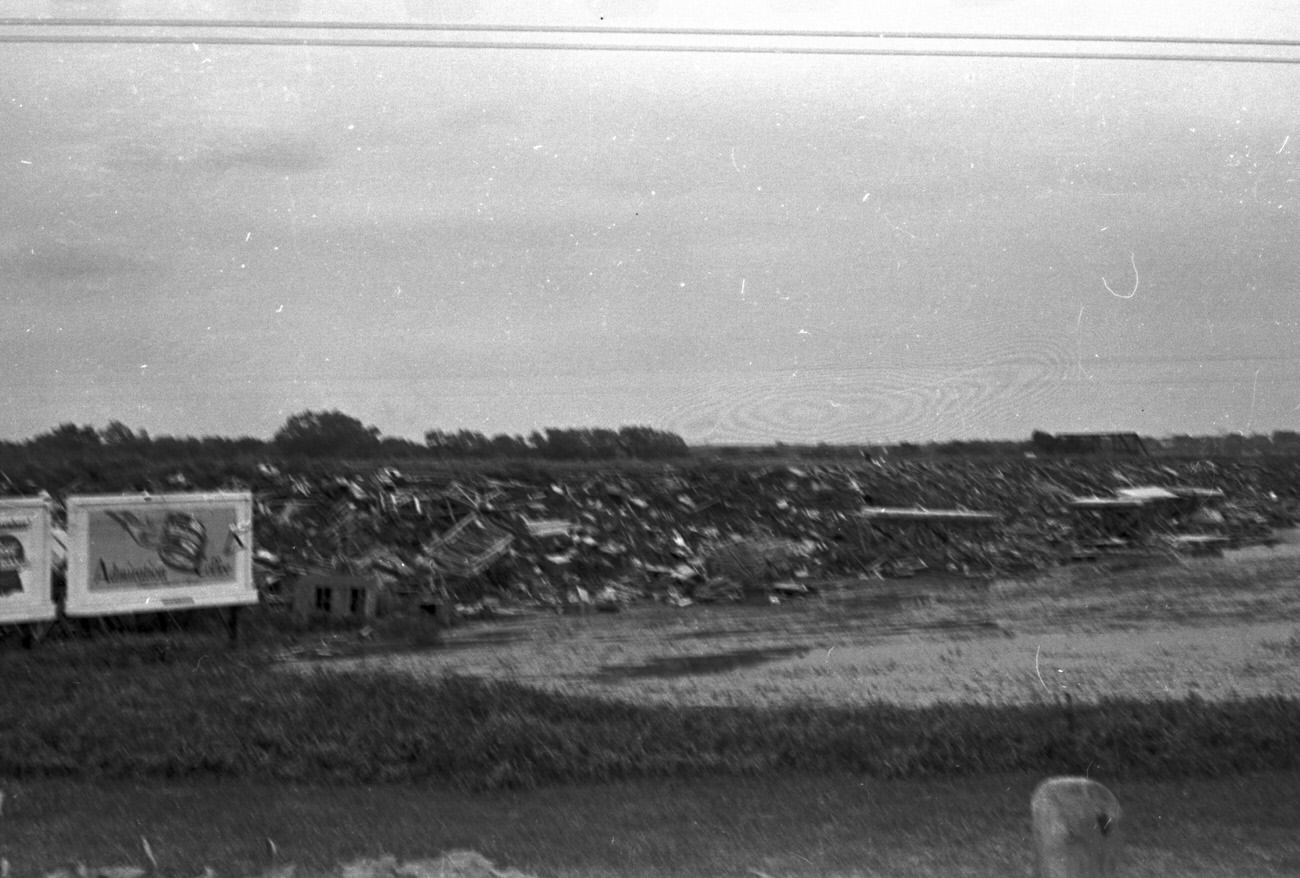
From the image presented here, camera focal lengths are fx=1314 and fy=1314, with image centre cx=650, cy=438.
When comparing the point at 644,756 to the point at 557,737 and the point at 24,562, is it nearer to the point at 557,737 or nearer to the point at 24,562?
the point at 557,737

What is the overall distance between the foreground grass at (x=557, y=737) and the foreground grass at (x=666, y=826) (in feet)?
0.60

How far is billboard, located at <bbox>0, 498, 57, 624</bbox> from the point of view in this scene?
412 inches

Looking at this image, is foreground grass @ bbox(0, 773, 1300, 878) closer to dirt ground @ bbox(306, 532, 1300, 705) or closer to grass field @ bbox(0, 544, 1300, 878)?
grass field @ bbox(0, 544, 1300, 878)

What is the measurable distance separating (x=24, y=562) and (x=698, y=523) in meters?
8.78

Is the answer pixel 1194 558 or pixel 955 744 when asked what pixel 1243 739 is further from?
pixel 1194 558

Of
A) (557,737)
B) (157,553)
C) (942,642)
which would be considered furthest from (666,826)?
(157,553)

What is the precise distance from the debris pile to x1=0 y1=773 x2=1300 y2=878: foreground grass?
24.2 ft

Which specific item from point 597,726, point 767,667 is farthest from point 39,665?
point 767,667

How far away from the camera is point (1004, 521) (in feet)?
51.0

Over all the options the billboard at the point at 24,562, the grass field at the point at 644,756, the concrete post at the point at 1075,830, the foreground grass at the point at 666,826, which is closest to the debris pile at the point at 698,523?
the billboard at the point at 24,562

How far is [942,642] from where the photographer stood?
466 inches

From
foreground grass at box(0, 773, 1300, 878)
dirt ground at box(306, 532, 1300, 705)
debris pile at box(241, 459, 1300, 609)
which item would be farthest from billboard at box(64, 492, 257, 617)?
foreground grass at box(0, 773, 1300, 878)

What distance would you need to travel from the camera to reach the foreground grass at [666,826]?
5.43 m

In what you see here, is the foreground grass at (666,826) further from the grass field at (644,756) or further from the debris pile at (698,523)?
the debris pile at (698,523)
